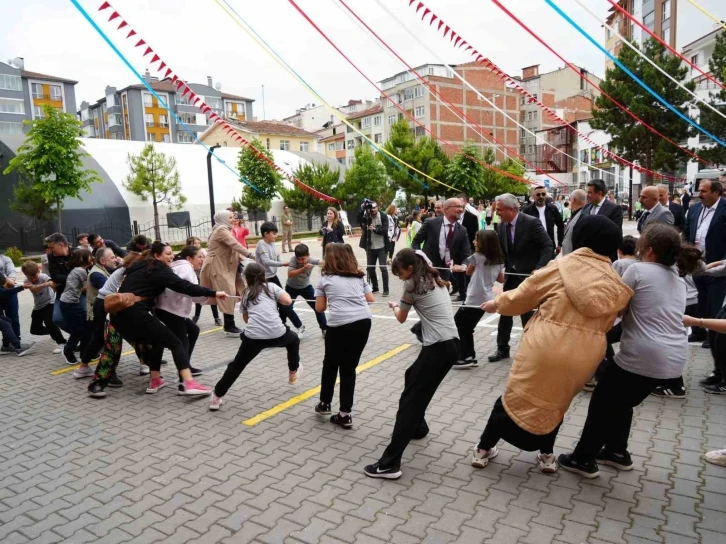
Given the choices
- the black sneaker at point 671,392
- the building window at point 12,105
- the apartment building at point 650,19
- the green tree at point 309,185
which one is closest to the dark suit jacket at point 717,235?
the black sneaker at point 671,392

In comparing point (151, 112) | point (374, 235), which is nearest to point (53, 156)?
point (374, 235)

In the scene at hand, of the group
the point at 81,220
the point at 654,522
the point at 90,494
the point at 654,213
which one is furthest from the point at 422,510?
the point at 81,220

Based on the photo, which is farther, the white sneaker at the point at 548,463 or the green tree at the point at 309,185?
the green tree at the point at 309,185

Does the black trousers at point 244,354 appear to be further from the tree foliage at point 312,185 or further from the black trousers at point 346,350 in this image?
the tree foliage at point 312,185

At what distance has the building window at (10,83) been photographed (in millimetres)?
66688

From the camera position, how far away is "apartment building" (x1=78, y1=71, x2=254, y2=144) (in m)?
76.9

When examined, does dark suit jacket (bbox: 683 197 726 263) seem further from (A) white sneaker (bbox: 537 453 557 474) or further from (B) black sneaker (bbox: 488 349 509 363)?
(A) white sneaker (bbox: 537 453 557 474)

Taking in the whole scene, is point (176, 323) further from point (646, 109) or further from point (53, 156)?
point (646, 109)

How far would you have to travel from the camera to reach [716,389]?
18.9 ft

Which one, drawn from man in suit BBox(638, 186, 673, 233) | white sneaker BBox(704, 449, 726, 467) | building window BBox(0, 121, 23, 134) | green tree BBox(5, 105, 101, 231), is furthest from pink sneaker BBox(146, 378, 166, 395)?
building window BBox(0, 121, 23, 134)

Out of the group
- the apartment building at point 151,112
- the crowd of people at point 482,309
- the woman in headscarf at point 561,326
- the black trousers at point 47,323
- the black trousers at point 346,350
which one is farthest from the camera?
the apartment building at point 151,112

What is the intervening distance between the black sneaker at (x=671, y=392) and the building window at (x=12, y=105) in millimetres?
79496

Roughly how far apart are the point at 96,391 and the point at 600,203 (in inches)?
268

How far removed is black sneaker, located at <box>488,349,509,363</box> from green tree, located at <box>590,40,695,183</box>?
24315mm
